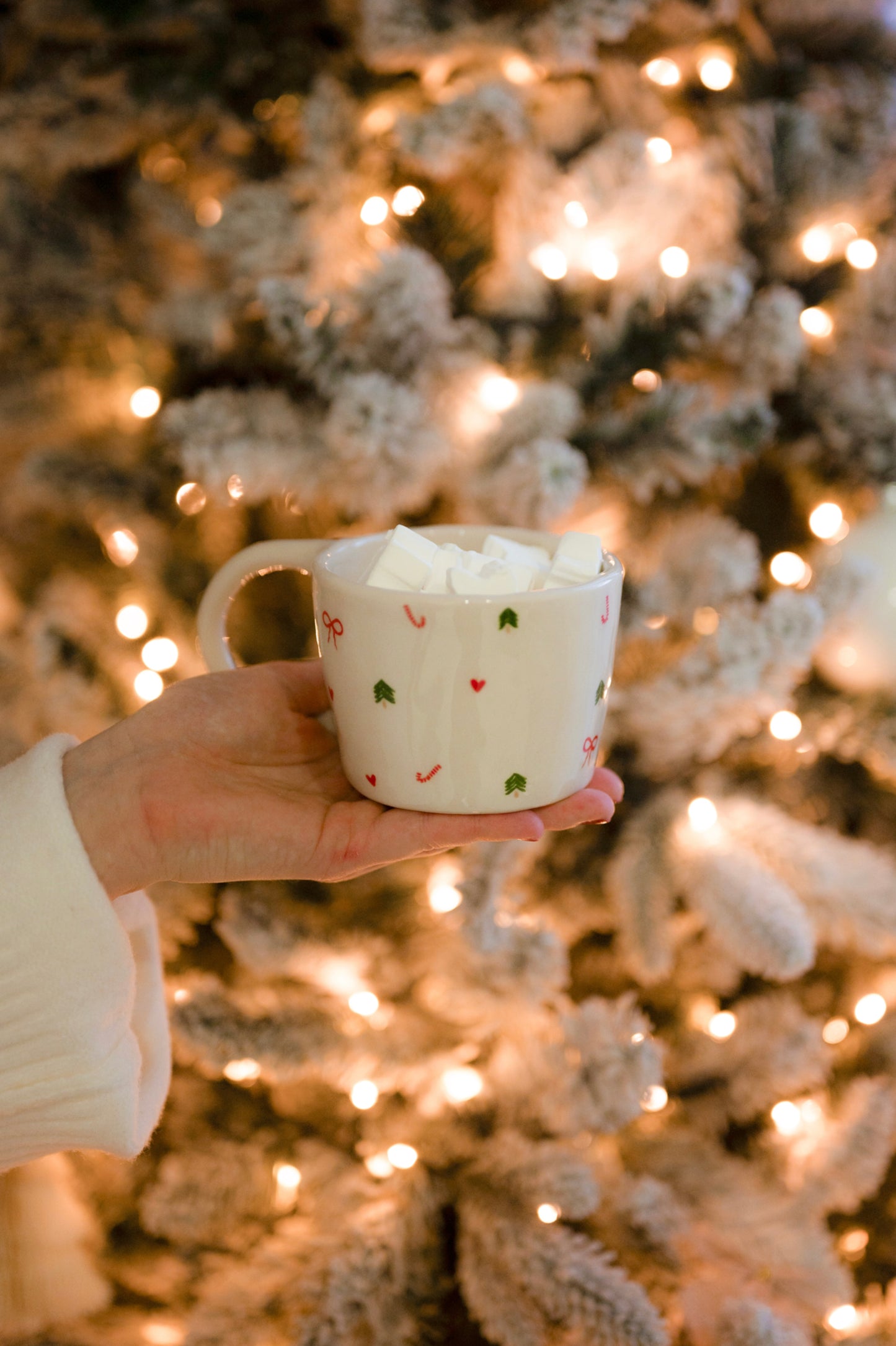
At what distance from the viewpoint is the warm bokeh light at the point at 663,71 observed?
0.89 meters

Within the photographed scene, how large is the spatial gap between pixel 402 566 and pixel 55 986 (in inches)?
13.1

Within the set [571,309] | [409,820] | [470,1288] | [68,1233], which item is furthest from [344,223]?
[68,1233]

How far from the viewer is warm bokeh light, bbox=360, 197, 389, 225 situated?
2.70ft

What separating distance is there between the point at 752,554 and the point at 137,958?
683mm

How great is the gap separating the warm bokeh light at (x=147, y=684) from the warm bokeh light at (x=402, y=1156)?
21.2 inches

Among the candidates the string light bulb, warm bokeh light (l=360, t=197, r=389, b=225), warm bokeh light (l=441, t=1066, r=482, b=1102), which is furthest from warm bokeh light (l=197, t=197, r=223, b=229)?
the string light bulb

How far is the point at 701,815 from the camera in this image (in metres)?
0.95

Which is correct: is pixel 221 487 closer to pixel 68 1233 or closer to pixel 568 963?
pixel 568 963

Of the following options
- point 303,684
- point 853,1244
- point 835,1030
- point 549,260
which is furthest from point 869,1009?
point 549,260

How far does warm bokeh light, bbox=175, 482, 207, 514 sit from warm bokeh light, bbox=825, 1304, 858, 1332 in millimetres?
1057

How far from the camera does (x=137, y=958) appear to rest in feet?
2.40

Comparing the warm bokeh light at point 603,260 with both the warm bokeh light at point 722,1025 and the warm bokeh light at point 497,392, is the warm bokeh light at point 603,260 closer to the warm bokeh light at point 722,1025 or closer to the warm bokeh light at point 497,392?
the warm bokeh light at point 497,392

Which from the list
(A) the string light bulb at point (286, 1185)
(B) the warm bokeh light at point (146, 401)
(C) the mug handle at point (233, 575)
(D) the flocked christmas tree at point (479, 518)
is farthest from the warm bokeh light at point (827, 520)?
(A) the string light bulb at point (286, 1185)

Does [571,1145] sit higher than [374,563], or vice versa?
[374,563]
